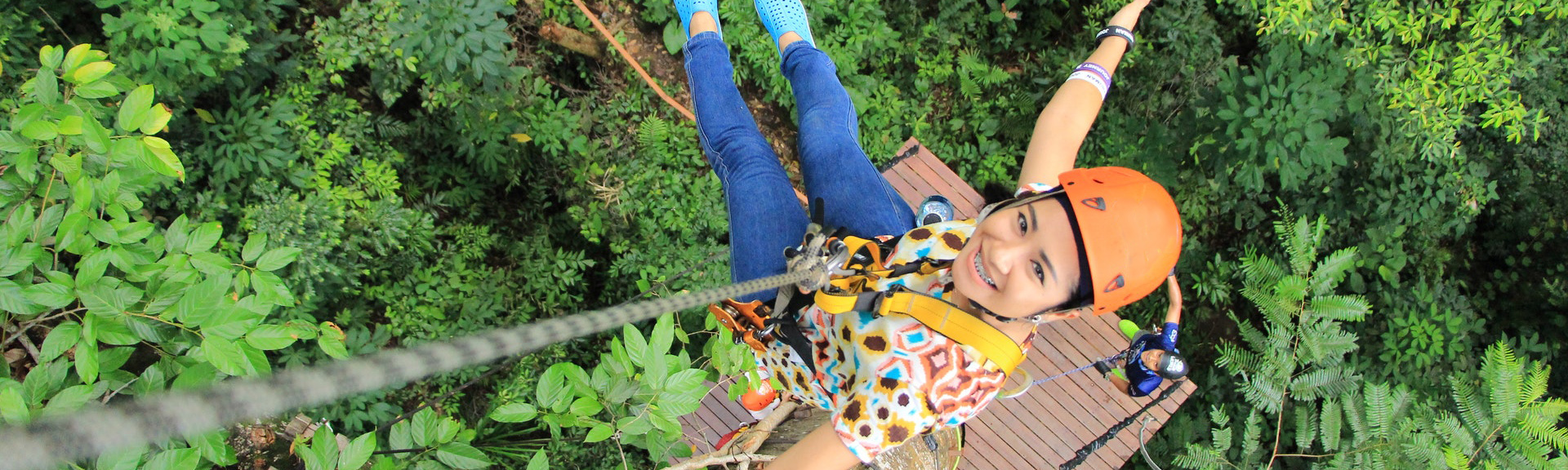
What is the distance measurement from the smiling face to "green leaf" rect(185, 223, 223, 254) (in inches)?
80.3

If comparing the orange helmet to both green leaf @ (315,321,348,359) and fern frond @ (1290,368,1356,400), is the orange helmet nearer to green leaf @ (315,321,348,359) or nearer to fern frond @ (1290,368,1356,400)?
green leaf @ (315,321,348,359)

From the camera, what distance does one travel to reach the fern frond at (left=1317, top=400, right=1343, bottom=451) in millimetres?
4332

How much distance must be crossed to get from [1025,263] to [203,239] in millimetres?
2186

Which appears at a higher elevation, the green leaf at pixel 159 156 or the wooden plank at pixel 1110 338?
the green leaf at pixel 159 156

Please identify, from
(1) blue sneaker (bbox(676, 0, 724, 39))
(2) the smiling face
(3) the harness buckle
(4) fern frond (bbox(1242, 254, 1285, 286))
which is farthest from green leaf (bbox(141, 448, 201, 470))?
(4) fern frond (bbox(1242, 254, 1285, 286))

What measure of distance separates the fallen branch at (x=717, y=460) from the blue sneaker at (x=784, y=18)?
1835mm

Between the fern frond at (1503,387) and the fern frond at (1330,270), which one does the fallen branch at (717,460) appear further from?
the fern frond at (1503,387)

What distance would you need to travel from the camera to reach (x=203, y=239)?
2.04 metres

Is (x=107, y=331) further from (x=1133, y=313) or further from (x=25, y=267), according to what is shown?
(x=1133, y=313)

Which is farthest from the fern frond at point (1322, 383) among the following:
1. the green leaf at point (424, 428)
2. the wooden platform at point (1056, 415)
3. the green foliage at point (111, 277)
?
the green foliage at point (111, 277)

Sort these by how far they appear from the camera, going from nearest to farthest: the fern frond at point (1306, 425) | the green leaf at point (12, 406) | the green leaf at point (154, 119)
A: the green leaf at point (12, 406)
the green leaf at point (154, 119)
the fern frond at point (1306, 425)

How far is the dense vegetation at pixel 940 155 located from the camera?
3.94m

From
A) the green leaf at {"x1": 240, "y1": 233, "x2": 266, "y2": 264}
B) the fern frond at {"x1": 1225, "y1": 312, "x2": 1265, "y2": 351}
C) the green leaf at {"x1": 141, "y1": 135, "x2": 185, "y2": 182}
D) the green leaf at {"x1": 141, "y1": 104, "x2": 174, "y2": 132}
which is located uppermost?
the green leaf at {"x1": 141, "y1": 104, "x2": 174, "y2": 132}

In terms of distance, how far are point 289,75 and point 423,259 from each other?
4.10 feet
